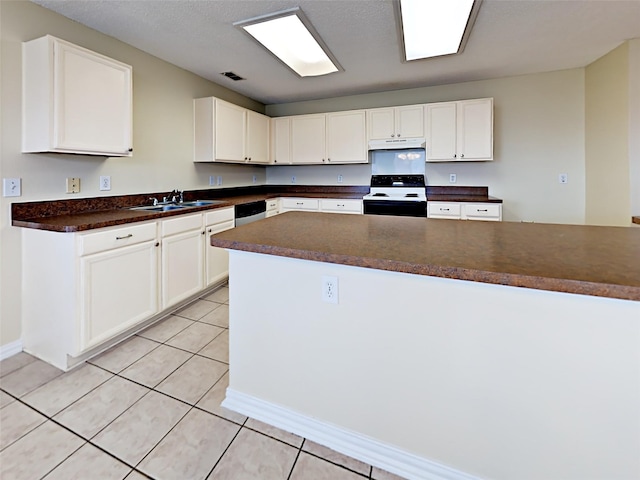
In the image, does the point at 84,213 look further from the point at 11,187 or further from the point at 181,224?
the point at 181,224

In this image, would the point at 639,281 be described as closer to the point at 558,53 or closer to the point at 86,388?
the point at 86,388

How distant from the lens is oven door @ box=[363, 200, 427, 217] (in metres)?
3.74

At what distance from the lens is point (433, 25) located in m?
2.47

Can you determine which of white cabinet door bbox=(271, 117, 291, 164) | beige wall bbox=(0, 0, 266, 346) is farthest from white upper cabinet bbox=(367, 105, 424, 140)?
beige wall bbox=(0, 0, 266, 346)

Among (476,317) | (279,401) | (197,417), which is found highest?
(476,317)

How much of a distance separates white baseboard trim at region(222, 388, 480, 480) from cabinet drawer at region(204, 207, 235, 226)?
6.08ft

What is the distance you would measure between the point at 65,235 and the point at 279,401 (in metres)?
1.59

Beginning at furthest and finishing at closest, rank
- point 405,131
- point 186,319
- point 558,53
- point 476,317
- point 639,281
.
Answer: point 405,131, point 558,53, point 186,319, point 476,317, point 639,281

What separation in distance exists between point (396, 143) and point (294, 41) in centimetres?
182

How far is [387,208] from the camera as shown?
3.92m

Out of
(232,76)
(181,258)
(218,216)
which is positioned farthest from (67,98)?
(232,76)

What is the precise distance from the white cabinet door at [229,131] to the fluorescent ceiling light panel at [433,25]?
208cm

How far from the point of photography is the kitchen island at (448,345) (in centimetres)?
94

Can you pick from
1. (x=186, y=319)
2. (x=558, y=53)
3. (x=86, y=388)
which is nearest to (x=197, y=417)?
(x=86, y=388)
